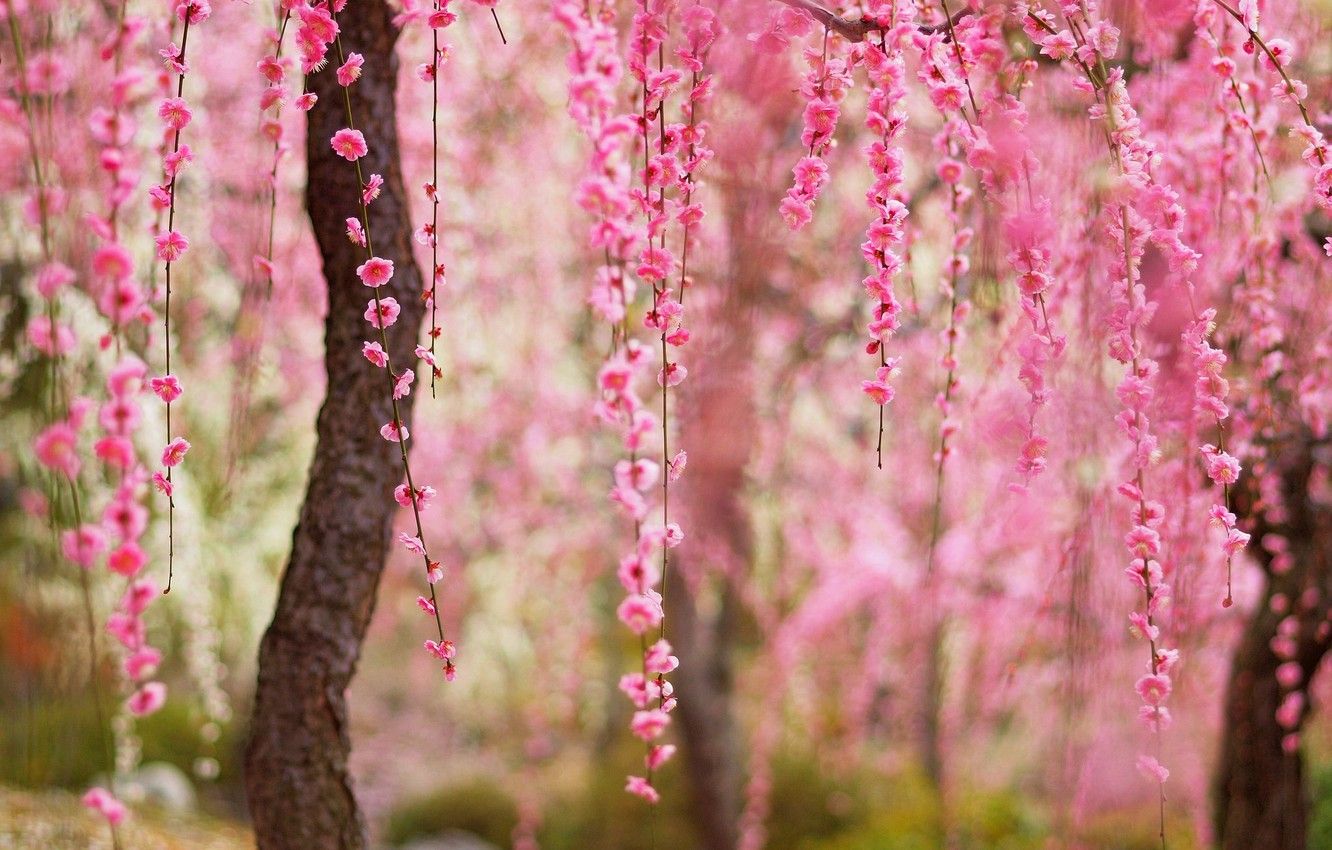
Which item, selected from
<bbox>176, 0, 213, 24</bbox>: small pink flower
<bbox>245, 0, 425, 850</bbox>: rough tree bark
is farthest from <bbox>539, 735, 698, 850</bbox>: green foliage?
<bbox>176, 0, 213, 24</bbox>: small pink flower

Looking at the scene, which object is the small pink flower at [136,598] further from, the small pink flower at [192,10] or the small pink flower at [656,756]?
the small pink flower at [192,10]

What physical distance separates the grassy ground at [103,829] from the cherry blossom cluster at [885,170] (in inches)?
68.2

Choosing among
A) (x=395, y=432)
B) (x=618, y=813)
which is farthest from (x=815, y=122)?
(x=618, y=813)

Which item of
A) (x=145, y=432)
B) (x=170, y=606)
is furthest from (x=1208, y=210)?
(x=170, y=606)

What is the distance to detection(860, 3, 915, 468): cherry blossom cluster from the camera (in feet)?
5.24

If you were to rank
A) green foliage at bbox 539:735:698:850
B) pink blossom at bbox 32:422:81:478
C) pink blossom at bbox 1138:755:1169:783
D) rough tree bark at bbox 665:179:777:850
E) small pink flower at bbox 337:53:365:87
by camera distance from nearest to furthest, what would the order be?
pink blossom at bbox 32:422:81:478 → small pink flower at bbox 337:53:365:87 → pink blossom at bbox 1138:755:1169:783 → rough tree bark at bbox 665:179:777:850 → green foliage at bbox 539:735:698:850

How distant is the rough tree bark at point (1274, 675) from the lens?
10.6ft

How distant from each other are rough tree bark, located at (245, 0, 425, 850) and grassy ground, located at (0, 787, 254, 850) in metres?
0.44

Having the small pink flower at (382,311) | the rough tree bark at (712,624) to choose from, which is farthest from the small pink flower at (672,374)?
the rough tree bark at (712,624)

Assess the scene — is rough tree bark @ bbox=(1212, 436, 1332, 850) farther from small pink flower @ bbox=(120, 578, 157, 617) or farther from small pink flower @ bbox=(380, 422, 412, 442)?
small pink flower @ bbox=(120, 578, 157, 617)

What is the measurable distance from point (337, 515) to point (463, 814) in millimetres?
6695

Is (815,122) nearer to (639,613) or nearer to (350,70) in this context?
(350,70)

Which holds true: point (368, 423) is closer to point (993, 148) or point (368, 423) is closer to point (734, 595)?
point (993, 148)

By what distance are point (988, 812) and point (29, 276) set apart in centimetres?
594
